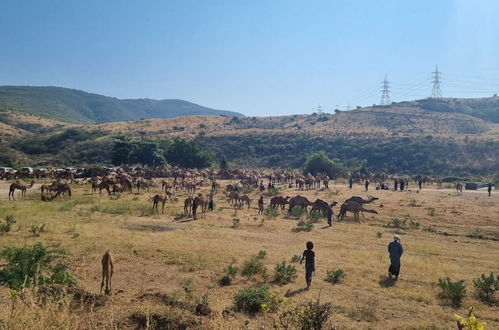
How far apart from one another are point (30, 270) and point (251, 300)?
243 inches

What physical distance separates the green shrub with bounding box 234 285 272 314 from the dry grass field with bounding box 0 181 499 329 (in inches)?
9.7

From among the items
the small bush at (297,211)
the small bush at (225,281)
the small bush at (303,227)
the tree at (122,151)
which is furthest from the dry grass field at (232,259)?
the tree at (122,151)

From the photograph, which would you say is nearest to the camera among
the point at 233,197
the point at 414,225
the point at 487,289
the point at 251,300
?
the point at 251,300

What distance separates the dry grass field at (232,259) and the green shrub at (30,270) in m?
0.56

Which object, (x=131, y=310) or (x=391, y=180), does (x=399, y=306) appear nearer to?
(x=131, y=310)

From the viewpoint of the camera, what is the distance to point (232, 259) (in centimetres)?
1509

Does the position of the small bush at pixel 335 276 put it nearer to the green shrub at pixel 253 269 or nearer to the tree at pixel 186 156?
the green shrub at pixel 253 269

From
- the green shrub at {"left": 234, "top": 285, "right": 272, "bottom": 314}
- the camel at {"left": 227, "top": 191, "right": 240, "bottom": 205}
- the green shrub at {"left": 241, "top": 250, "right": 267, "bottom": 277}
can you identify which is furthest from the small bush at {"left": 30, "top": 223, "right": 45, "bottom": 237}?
the camel at {"left": 227, "top": 191, "right": 240, "bottom": 205}

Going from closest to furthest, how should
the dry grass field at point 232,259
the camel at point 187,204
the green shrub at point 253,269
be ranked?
the dry grass field at point 232,259 < the green shrub at point 253,269 < the camel at point 187,204

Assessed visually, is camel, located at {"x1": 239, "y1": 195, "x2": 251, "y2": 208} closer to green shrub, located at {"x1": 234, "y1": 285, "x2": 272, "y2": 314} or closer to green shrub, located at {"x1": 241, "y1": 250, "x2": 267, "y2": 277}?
green shrub, located at {"x1": 241, "y1": 250, "x2": 267, "y2": 277}

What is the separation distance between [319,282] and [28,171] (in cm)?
5194

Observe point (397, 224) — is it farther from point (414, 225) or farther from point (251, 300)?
point (251, 300)

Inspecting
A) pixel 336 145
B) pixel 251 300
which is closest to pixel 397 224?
pixel 251 300

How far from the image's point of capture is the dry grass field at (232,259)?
9258mm
